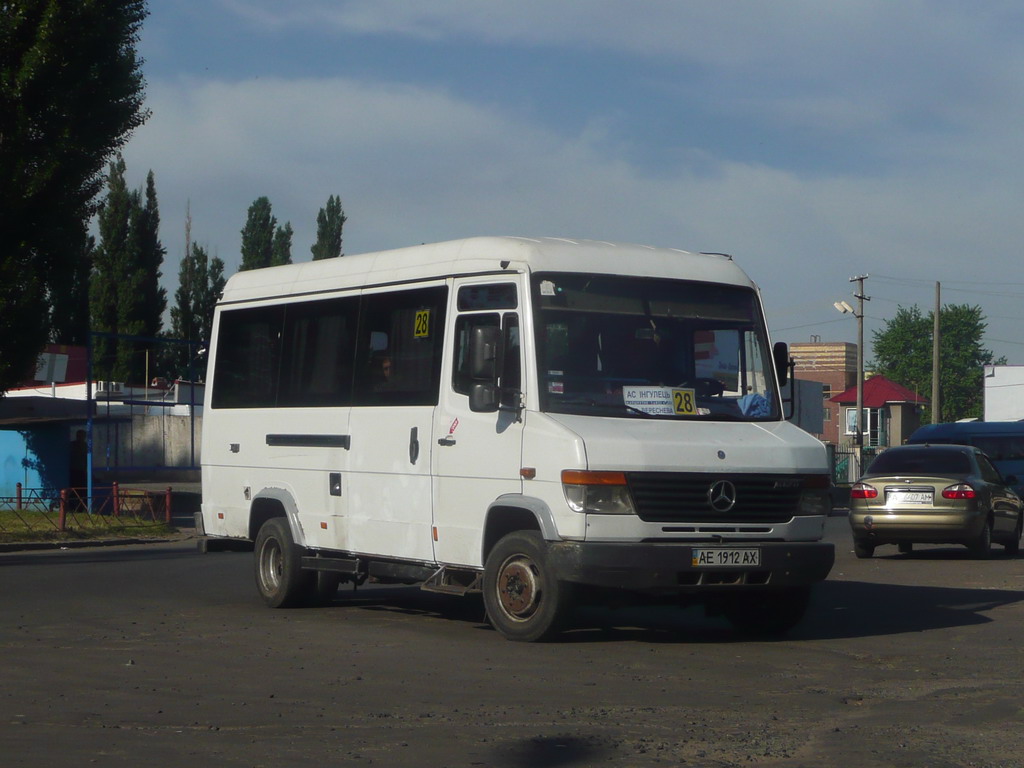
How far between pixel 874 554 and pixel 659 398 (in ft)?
40.3

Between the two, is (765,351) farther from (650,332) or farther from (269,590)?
(269,590)

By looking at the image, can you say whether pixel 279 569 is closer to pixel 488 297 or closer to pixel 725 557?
pixel 488 297

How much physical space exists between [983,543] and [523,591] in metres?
11.4

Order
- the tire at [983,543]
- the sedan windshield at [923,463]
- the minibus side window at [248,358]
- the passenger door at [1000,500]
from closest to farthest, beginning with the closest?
the minibus side window at [248,358], the tire at [983,543], the sedan windshield at [923,463], the passenger door at [1000,500]

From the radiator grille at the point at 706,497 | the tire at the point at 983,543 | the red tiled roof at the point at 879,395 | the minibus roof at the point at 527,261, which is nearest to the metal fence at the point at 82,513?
the minibus roof at the point at 527,261

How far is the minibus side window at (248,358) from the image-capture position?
13.6 metres

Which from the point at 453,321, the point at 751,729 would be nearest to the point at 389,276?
the point at 453,321

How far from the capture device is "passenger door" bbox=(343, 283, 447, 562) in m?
11.4

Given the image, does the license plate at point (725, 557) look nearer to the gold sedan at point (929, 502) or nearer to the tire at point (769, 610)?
the tire at point (769, 610)

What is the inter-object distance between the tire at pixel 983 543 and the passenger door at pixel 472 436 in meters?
11.0

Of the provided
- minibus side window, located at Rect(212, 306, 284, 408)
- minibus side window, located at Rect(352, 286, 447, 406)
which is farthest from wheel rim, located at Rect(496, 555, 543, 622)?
minibus side window, located at Rect(212, 306, 284, 408)

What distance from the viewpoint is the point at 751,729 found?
7066mm

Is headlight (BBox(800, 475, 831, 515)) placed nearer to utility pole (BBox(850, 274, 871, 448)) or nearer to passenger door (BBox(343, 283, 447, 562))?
passenger door (BBox(343, 283, 447, 562))

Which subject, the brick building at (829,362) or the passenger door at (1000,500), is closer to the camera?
the passenger door at (1000,500)
